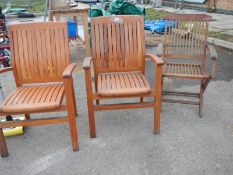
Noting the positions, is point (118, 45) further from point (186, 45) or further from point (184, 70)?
point (186, 45)

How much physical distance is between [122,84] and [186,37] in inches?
48.1

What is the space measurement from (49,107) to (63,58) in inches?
25.3

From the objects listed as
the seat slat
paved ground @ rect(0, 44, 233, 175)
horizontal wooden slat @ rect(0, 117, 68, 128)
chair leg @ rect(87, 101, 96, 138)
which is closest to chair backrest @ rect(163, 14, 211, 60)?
the seat slat

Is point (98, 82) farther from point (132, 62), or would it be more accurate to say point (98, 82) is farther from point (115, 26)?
point (115, 26)

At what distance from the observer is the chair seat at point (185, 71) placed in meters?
2.90

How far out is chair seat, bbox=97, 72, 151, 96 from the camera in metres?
2.46

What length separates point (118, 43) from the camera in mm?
2902

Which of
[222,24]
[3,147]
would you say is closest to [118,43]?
[3,147]

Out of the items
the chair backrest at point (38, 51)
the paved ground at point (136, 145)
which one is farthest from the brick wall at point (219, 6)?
the chair backrest at point (38, 51)

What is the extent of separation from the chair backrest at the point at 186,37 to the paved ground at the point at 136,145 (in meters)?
0.68

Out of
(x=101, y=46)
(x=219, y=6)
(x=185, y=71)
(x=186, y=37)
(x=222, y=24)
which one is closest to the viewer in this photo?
(x=101, y=46)

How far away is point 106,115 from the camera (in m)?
3.18

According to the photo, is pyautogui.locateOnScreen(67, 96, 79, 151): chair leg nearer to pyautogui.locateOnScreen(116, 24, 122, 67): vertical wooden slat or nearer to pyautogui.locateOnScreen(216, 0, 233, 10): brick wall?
pyautogui.locateOnScreen(116, 24, 122, 67): vertical wooden slat

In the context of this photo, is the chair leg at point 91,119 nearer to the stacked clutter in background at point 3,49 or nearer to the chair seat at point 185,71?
the chair seat at point 185,71
